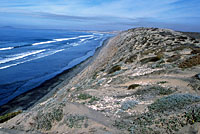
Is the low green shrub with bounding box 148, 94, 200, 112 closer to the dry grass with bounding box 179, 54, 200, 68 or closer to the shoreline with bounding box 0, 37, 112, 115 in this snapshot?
the dry grass with bounding box 179, 54, 200, 68

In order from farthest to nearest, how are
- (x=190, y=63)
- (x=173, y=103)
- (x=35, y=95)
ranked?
(x=35, y=95) → (x=190, y=63) → (x=173, y=103)

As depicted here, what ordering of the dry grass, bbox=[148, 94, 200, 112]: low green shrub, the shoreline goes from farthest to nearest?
1. the shoreline
2. the dry grass
3. bbox=[148, 94, 200, 112]: low green shrub

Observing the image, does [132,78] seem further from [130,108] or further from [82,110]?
[82,110]

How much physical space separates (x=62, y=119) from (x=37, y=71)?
21.9 m

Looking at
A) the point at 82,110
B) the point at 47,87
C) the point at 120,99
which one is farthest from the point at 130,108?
the point at 47,87

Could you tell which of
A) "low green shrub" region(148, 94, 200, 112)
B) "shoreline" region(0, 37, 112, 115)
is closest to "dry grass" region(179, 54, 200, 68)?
"low green shrub" region(148, 94, 200, 112)

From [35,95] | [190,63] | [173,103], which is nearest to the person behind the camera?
[173,103]

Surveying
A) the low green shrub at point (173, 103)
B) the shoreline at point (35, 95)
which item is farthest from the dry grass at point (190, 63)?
the shoreline at point (35, 95)

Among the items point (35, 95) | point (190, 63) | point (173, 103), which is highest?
point (190, 63)

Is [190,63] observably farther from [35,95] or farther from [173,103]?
[35,95]

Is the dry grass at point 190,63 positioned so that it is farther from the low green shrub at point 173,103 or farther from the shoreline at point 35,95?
the shoreline at point 35,95

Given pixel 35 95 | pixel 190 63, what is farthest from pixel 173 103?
pixel 35 95

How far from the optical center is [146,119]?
16.4 ft

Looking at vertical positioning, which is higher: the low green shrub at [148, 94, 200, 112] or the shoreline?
the low green shrub at [148, 94, 200, 112]
